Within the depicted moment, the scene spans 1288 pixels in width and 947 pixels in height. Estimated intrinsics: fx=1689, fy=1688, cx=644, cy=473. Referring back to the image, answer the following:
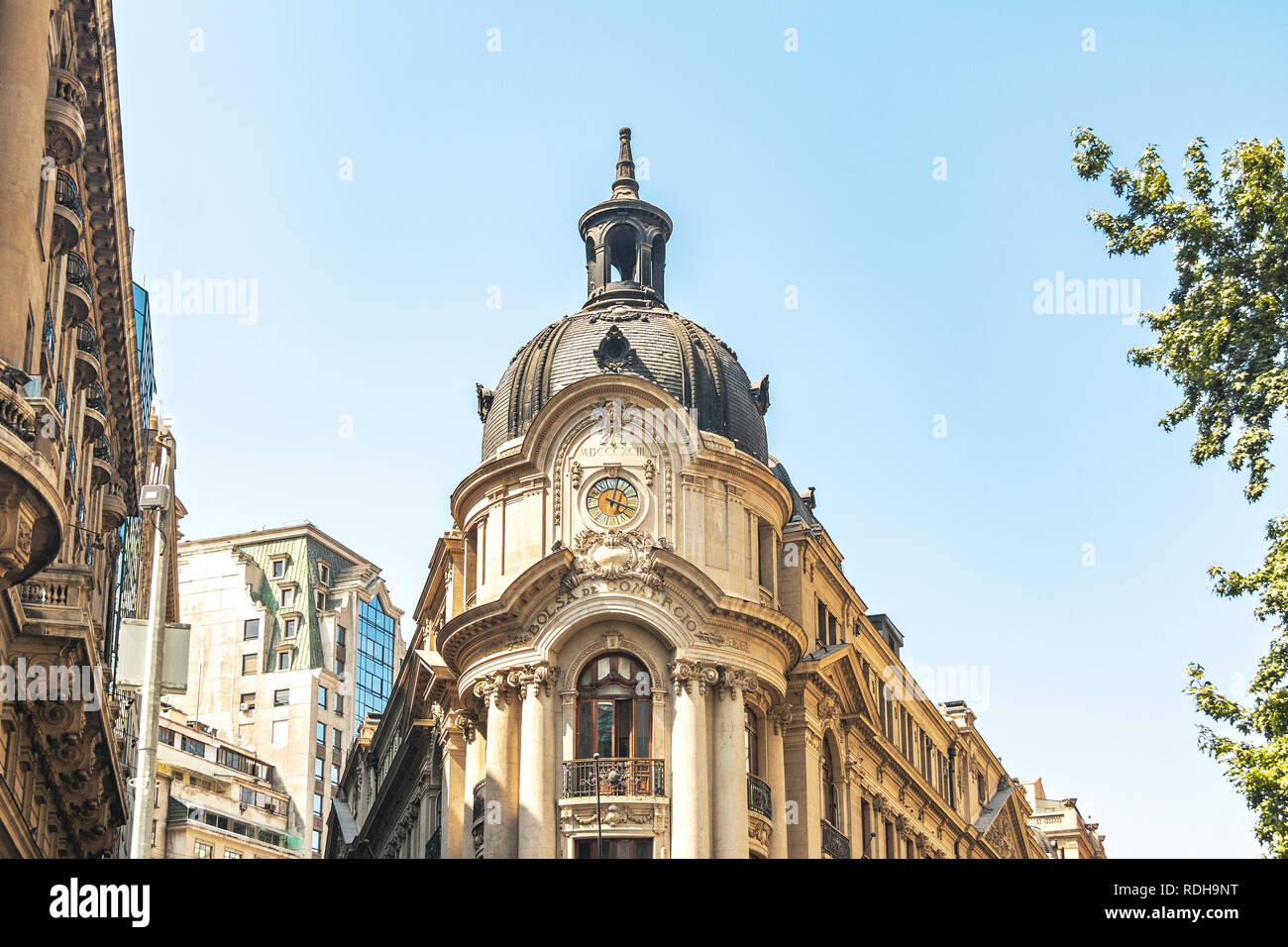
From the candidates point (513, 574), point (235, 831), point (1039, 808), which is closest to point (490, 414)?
point (513, 574)

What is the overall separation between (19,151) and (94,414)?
44.6 ft

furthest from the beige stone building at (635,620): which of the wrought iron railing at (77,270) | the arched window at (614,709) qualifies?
the wrought iron railing at (77,270)

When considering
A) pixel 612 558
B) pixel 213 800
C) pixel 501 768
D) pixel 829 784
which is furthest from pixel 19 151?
pixel 213 800

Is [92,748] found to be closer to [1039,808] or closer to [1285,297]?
[1285,297]

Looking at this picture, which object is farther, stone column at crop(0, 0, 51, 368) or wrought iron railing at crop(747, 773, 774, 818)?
wrought iron railing at crop(747, 773, 774, 818)

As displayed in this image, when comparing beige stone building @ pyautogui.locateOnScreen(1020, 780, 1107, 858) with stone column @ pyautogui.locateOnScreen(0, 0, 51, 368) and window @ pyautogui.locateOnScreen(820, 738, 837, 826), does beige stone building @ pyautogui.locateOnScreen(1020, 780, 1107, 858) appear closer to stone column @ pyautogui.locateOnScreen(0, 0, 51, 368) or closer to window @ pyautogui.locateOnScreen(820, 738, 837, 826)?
window @ pyautogui.locateOnScreen(820, 738, 837, 826)

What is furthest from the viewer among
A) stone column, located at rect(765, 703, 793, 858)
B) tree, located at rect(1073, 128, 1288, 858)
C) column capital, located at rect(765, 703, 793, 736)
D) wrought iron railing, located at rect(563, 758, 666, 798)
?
column capital, located at rect(765, 703, 793, 736)

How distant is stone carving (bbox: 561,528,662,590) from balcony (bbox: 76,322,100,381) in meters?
Result: 13.0

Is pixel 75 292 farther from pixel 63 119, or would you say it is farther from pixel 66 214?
pixel 63 119

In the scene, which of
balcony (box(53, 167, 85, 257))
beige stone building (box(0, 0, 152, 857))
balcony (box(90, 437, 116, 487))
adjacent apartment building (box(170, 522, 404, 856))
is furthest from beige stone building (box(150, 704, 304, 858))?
balcony (box(53, 167, 85, 257))

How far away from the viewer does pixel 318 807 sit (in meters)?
134

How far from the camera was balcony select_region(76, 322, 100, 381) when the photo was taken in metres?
39.1

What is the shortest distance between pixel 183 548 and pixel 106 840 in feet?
373

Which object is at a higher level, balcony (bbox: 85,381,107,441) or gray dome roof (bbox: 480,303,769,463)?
gray dome roof (bbox: 480,303,769,463)
